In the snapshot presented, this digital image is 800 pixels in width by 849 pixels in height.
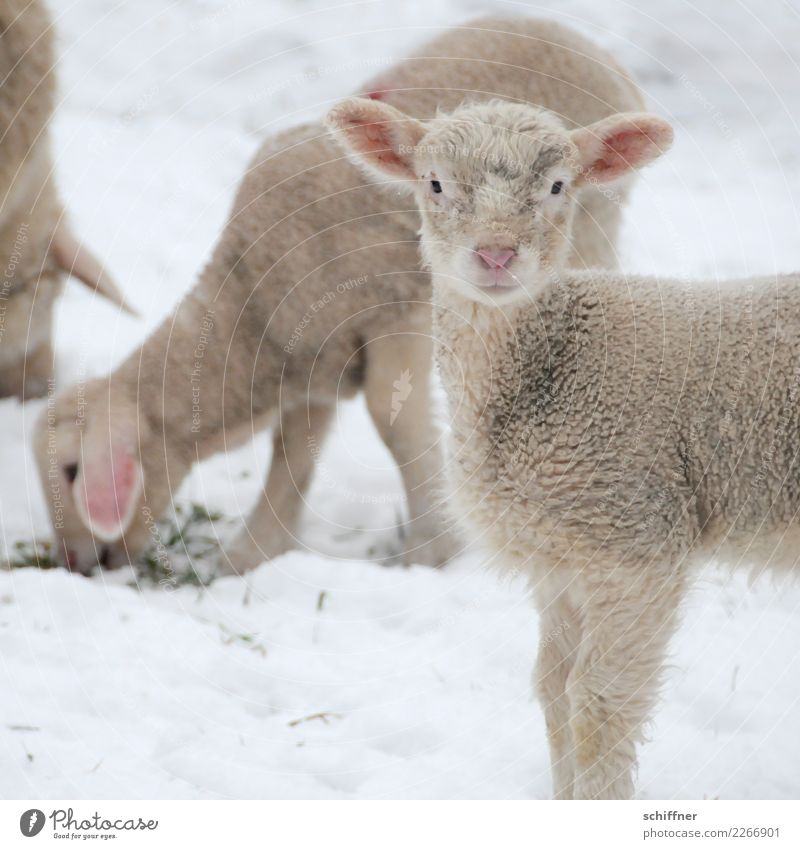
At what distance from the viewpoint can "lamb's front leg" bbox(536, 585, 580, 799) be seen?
3.57m

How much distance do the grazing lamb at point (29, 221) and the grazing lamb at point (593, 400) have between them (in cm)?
234

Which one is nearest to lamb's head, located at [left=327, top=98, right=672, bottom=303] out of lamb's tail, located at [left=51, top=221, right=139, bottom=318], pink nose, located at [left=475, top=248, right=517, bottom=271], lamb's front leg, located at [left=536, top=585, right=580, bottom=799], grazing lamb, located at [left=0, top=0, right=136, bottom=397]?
pink nose, located at [left=475, top=248, right=517, bottom=271]

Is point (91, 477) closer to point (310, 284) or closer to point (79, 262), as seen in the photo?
point (310, 284)

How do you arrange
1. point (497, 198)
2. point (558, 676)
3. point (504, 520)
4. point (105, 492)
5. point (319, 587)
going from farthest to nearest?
1. point (319, 587)
2. point (105, 492)
3. point (558, 676)
4. point (504, 520)
5. point (497, 198)

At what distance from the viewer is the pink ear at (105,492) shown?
15.1ft

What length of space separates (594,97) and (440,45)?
74cm

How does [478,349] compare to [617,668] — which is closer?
[617,668]

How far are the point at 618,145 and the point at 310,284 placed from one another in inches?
80.8

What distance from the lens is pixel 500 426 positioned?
3400 mm

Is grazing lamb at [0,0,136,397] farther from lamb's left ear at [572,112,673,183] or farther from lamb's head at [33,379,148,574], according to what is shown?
lamb's left ear at [572,112,673,183]

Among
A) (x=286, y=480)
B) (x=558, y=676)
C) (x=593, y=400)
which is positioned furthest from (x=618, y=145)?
(x=286, y=480)

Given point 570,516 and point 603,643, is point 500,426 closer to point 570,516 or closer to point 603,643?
point 570,516

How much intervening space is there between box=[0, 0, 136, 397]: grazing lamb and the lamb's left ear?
284 centimetres

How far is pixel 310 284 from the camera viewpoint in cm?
516
